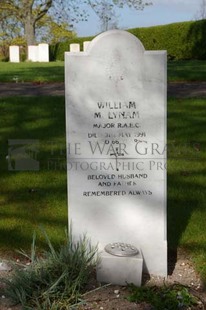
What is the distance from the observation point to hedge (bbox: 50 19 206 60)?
28.4 metres

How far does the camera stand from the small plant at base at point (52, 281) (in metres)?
3.10

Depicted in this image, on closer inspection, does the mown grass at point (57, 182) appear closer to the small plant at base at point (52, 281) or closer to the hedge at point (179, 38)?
the small plant at base at point (52, 281)

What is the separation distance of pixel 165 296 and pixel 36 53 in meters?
33.9

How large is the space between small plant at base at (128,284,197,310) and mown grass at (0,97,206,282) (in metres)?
0.41

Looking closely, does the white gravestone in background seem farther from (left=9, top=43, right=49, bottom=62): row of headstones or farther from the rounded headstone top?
(left=9, top=43, right=49, bottom=62): row of headstones

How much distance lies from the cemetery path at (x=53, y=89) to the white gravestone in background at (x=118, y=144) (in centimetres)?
732

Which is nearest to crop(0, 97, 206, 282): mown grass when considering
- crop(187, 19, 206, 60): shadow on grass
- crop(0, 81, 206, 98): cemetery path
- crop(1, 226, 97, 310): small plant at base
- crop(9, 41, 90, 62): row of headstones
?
crop(1, 226, 97, 310): small plant at base

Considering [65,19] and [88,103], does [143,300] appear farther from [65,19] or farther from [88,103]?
[65,19]

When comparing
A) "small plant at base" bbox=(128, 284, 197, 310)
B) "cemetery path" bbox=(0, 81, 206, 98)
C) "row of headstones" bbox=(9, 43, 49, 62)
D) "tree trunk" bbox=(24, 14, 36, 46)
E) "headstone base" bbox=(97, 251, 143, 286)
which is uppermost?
"tree trunk" bbox=(24, 14, 36, 46)

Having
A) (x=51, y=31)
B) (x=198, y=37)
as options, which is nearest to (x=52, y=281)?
(x=198, y=37)

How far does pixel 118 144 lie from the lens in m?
3.56

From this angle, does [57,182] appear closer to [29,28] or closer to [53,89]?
[53,89]

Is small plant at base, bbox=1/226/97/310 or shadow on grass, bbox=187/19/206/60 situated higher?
shadow on grass, bbox=187/19/206/60

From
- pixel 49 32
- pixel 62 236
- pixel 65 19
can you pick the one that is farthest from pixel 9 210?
pixel 49 32
